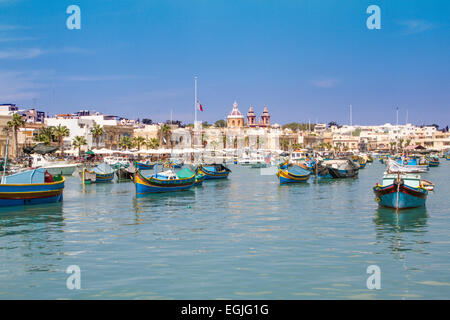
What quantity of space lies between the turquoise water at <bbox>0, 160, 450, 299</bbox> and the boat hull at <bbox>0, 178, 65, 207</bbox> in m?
0.95

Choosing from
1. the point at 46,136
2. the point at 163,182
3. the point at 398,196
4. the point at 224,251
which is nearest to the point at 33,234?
the point at 224,251

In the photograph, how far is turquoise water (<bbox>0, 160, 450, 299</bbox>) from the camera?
1439cm

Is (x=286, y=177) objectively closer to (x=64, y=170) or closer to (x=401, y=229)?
(x=401, y=229)

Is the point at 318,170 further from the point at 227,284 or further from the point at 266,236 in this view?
the point at 227,284

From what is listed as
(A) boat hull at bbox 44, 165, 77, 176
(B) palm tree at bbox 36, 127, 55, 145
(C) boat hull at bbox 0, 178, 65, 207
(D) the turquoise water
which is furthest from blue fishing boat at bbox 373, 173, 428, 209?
(B) palm tree at bbox 36, 127, 55, 145

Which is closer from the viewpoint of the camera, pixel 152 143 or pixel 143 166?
pixel 143 166

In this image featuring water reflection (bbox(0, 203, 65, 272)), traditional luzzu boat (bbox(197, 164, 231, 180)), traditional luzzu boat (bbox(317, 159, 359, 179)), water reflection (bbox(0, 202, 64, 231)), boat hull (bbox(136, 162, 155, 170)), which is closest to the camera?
water reflection (bbox(0, 203, 65, 272))

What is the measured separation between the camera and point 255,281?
15.1m

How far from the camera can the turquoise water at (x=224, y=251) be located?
1439 centimetres

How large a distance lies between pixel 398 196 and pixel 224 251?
1489cm

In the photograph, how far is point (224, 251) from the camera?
19.1m

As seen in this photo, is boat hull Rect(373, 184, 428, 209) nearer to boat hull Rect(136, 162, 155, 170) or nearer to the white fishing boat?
the white fishing boat

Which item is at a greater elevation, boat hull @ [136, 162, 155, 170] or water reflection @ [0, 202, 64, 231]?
boat hull @ [136, 162, 155, 170]
